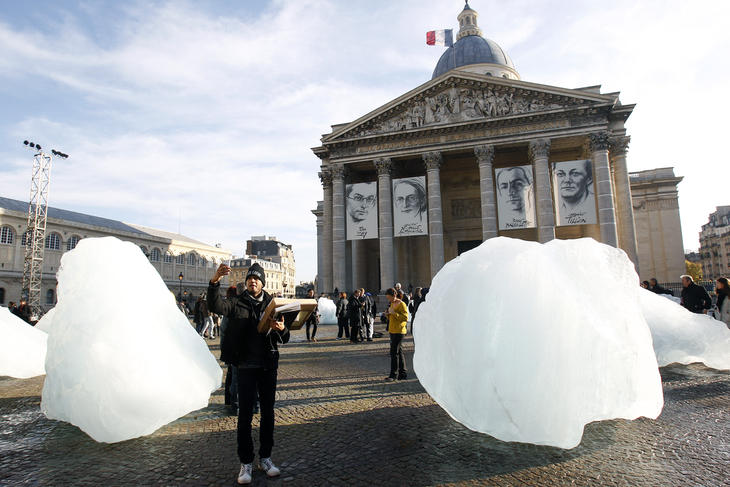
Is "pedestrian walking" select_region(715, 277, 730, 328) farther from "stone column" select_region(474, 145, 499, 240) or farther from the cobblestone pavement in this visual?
"stone column" select_region(474, 145, 499, 240)

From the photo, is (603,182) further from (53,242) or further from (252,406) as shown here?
(53,242)

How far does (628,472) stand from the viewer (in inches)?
151

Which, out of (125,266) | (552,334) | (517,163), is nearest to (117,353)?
(125,266)

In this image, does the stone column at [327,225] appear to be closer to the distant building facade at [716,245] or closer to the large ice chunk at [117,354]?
the large ice chunk at [117,354]

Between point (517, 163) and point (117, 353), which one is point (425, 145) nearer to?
point (517, 163)

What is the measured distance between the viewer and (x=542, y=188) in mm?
26766

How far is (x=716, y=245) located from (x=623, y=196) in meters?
72.6

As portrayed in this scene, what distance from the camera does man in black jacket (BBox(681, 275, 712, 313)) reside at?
9.77 m

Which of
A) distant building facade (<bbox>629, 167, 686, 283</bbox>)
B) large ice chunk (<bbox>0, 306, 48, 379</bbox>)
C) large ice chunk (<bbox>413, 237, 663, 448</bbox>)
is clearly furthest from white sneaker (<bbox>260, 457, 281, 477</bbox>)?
distant building facade (<bbox>629, 167, 686, 283</bbox>)

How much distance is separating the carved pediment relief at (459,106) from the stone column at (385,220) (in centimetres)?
262

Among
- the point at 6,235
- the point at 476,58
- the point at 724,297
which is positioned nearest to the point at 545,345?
the point at 724,297

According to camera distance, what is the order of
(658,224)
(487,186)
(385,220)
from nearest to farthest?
(487,186) < (385,220) < (658,224)

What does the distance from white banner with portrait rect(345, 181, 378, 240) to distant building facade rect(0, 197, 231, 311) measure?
1597cm
